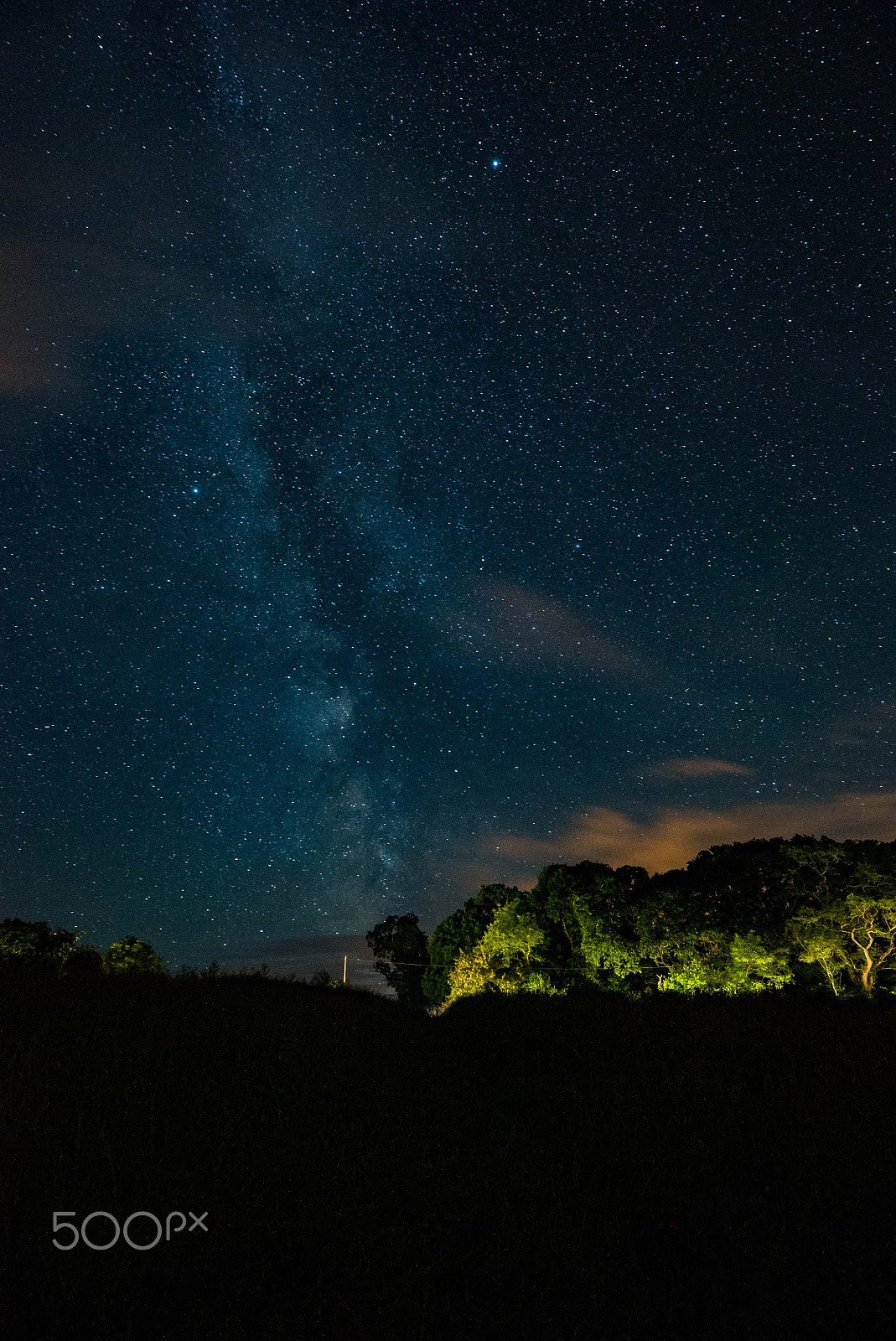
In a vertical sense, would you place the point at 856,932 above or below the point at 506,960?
above

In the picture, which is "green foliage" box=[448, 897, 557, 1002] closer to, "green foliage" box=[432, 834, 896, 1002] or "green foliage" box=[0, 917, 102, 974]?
"green foliage" box=[432, 834, 896, 1002]

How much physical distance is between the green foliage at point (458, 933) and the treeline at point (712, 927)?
13594 mm

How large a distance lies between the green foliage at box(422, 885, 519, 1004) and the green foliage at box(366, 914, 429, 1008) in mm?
6567

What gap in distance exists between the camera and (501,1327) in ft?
14.1

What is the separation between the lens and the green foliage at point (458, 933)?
190ft

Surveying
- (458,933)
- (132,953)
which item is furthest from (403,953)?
(132,953)

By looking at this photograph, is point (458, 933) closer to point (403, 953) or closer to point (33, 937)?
point (403, 953)

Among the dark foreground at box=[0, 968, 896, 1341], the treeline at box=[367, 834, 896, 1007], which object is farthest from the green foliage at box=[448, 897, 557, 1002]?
the dark foreground at box=[0, 968, 896, 1341]

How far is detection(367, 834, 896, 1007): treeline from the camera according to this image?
95.6 ft

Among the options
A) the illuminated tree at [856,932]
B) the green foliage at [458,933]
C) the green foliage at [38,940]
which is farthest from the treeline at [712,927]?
the green foliage at [38,940]

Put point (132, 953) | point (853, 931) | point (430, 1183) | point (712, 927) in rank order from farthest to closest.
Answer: point (132, 953) < point (712, 927) < point (853, 931) < point (430, 1183)

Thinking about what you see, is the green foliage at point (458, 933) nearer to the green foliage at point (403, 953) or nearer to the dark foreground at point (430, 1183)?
the green foliage at point (403, 953)

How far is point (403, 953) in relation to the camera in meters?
70.5

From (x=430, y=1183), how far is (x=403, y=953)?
6867 centimetres
